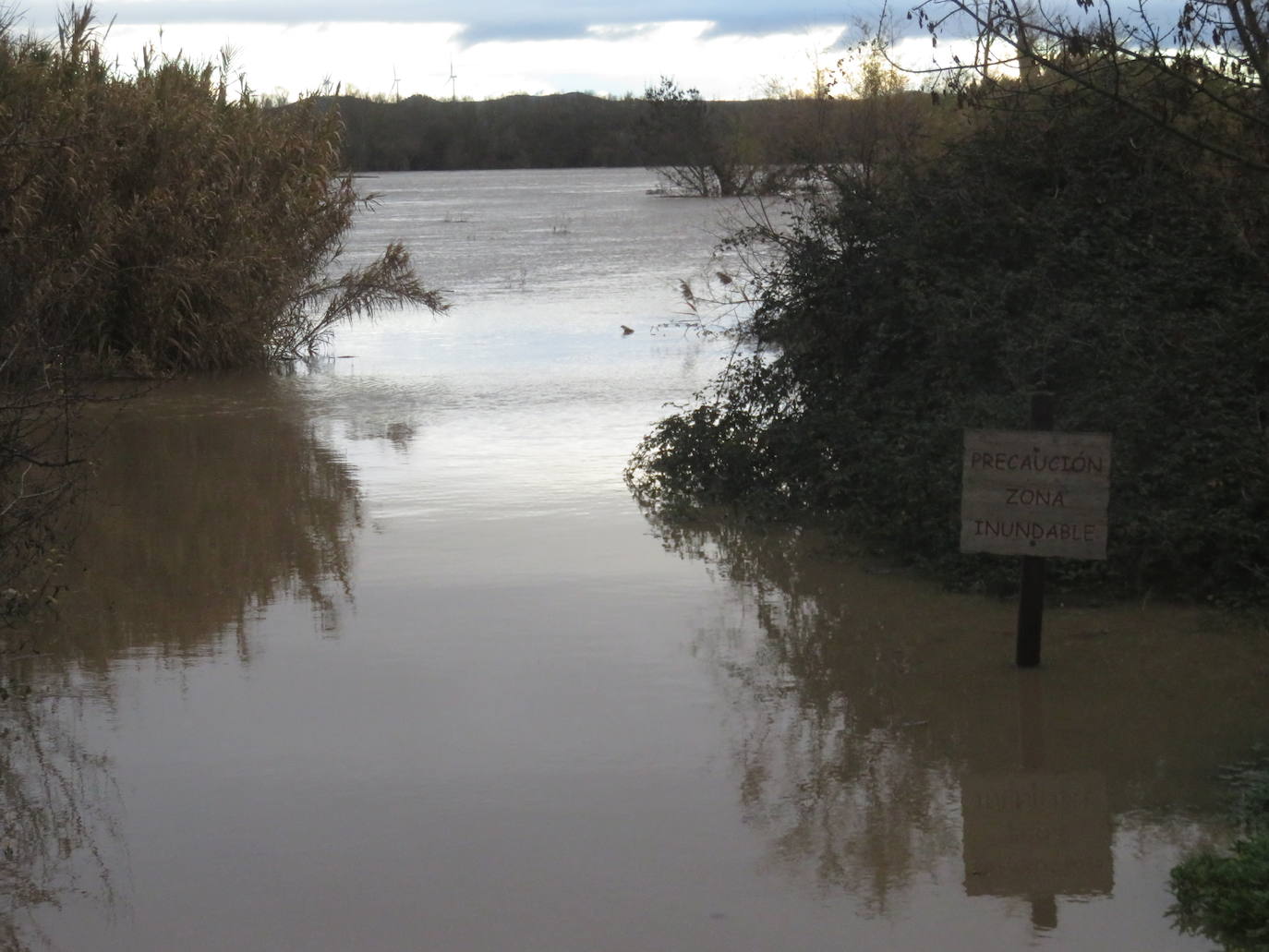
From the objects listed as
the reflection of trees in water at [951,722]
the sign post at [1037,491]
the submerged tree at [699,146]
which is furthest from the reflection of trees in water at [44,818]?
the submerged tree at [699,146]

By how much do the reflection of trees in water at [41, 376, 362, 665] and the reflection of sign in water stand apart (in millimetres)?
3641

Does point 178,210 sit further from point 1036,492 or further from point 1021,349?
point 1036,492

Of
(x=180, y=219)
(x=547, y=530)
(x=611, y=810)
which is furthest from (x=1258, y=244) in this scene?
(x=180, y=219)

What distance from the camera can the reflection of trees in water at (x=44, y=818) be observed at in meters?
5.06

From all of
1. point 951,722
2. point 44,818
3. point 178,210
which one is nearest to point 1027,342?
point 951,722

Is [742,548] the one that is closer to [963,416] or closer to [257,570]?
[963,416]

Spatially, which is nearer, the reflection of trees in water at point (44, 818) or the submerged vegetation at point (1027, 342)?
the reflection of trees in water at point (44, 818)

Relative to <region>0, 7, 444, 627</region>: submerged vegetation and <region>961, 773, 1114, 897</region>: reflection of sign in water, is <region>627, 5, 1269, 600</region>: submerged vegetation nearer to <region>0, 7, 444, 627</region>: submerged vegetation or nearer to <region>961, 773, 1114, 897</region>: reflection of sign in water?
<region>961, 773, 1114, 897</region>: reflection of sign in water

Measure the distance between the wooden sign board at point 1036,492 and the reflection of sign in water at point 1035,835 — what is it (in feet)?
3.42

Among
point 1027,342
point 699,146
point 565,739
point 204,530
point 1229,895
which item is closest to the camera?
point 1229,895

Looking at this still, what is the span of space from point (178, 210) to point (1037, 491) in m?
12.2

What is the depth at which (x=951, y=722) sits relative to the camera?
6.53 meters

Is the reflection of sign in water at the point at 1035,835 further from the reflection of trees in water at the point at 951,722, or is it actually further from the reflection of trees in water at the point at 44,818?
the reflection of trees in water at the point at 44,818

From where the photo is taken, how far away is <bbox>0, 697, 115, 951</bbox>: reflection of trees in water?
16.6 feet
